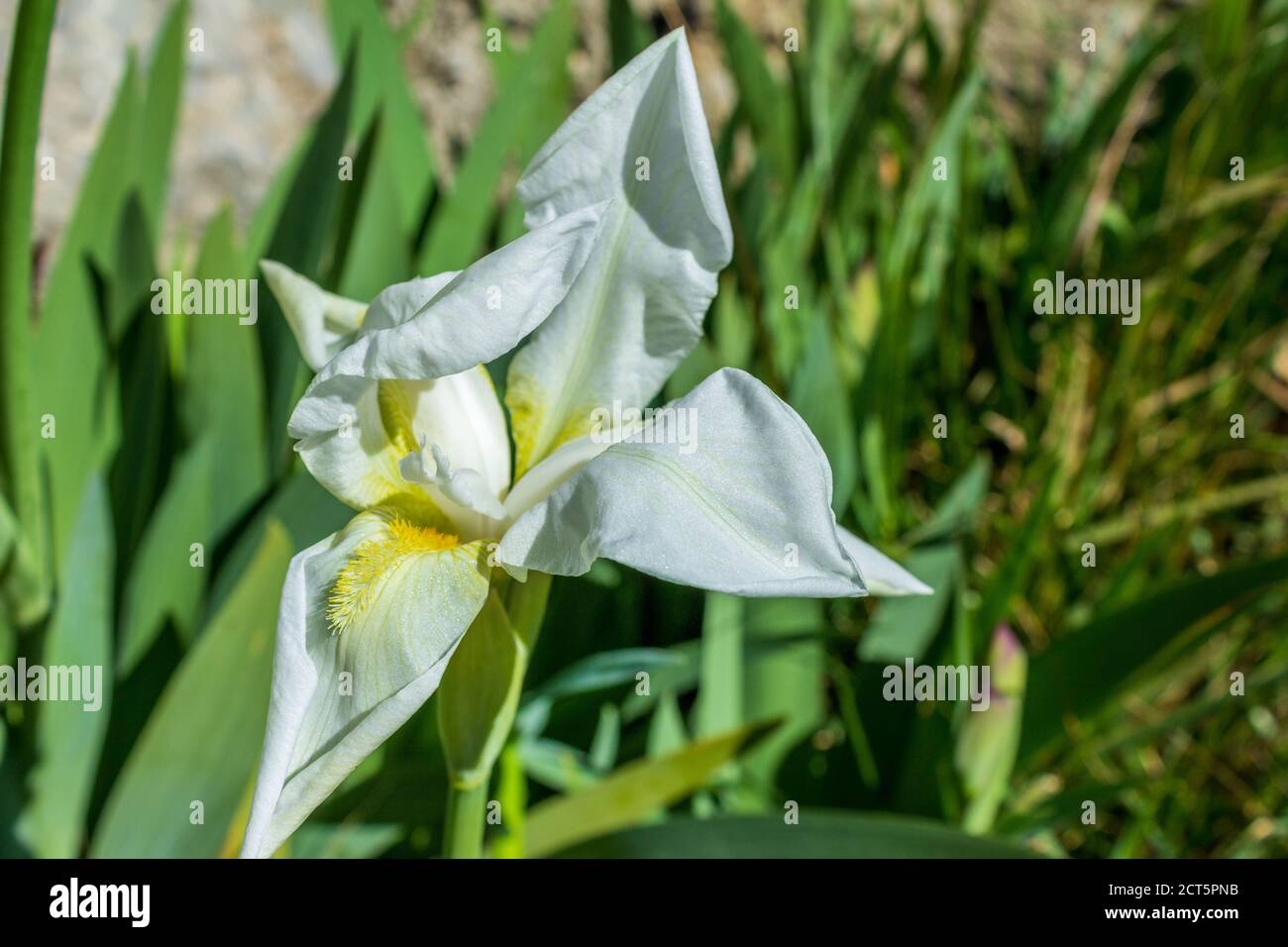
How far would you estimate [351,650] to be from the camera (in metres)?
0.43

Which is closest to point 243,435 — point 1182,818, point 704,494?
point 704,494

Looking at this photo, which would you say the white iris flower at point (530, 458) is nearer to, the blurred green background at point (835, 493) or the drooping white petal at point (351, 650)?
the drooping white petal at point (351, 650)

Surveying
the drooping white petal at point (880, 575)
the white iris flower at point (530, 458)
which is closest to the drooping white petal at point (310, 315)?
the white iris flower at point (530, 458)

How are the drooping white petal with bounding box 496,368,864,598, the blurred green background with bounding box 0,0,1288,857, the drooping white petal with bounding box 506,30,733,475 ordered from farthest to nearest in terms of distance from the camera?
the blurred green background with bounding box 0,0,1288,857 → the drooping white petal with bounding box 506,30,733,475 → the drooping white petal with bounding box 496,368,864,598

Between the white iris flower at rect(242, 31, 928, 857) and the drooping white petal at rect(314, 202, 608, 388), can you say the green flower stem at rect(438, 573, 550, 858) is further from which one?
the drooping white petal at rect(314, 202, 608, 388)

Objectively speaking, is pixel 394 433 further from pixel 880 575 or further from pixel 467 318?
pixel 880 575

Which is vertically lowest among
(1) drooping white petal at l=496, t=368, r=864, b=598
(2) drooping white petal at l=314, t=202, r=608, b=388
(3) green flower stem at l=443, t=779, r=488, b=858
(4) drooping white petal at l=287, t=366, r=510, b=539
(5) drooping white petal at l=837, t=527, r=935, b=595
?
(3) green flower stem at l=443, t=779, r=488, b=858

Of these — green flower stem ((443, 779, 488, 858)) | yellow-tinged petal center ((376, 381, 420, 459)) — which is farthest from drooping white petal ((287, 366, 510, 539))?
green flower stem ((443, 779, 488, 858))

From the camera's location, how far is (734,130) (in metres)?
1.20

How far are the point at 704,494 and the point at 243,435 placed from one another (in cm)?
58

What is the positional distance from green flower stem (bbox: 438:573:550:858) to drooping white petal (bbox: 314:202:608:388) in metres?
0.11

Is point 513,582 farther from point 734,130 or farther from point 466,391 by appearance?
point 734,130

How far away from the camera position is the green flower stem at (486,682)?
48 centimetres

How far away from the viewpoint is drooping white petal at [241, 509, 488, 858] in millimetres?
387
